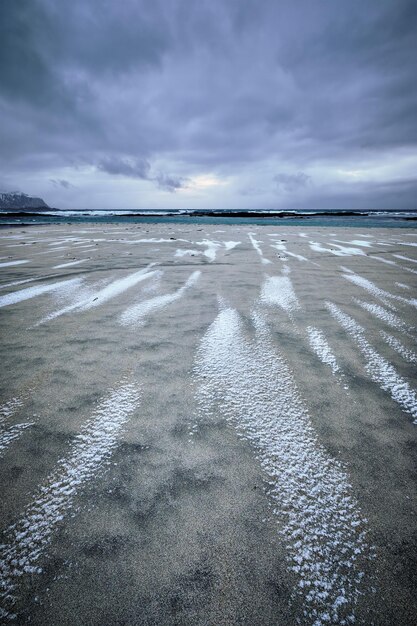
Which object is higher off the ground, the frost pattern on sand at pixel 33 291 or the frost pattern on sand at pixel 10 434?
the frost pattern on sand at pixel 33 291

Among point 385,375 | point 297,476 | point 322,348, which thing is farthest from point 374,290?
point 297,476

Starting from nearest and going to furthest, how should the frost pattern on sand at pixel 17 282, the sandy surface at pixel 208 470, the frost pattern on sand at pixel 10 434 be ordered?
the sandy surface at pixel 208 470, the frost pattern on sand at pixel 10 434, the frost pattern on sand at pixel 17 282

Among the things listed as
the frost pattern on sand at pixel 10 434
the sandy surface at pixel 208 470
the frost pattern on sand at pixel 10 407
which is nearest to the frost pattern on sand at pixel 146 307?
the sandy surface at pixel 208 470

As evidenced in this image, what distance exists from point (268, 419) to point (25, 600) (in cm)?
121

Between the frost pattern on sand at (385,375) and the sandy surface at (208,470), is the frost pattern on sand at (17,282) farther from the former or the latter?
the frost pattern on sand at (385,375)

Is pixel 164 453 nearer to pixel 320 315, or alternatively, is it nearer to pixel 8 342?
pixel 8 342

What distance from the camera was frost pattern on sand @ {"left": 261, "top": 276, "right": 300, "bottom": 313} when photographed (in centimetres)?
344

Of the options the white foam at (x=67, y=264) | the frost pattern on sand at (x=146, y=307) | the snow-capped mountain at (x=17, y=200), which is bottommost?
the frost pattern on sand at (x=146, y=307)

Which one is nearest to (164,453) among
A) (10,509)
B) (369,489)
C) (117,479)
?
(117,479)

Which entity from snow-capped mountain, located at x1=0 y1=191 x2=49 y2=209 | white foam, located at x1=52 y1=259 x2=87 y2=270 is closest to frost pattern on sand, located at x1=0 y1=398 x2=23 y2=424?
white foam, located at x1=52 y1=259 x2=87 y2=270

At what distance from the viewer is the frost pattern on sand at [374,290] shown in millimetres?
3672

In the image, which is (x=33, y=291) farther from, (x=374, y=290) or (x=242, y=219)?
(x=242, y=219)

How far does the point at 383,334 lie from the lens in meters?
2.69

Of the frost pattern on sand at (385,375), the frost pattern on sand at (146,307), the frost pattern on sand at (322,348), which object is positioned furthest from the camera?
the frost pattern on sand at (146,307)
